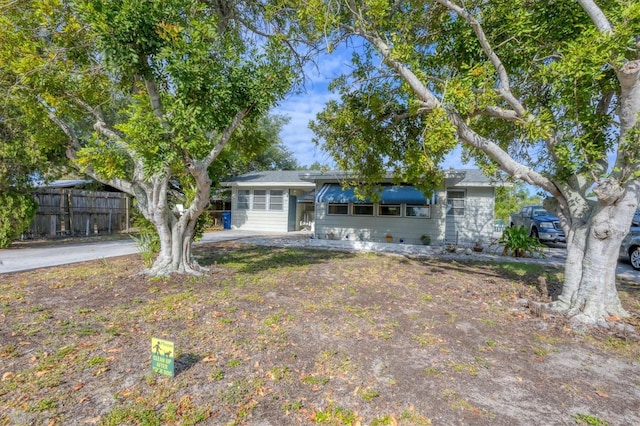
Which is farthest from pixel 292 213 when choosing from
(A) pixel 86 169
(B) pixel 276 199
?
(A) pixel 86 169

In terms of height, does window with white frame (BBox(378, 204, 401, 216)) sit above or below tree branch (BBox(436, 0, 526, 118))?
below

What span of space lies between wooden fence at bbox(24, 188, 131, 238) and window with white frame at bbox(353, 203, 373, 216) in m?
12.2

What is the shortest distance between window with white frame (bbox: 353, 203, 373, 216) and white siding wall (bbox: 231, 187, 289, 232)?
211 inches

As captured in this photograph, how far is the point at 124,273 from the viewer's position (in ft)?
23.0

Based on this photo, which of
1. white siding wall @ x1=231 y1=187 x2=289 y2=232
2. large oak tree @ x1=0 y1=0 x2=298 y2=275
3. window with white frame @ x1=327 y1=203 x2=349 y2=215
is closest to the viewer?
large oak tree @ x1=0 y1=0 x2=298 y2=275

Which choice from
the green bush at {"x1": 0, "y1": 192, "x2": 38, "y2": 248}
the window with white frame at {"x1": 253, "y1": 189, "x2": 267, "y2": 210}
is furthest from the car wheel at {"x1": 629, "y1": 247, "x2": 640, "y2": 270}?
the green bush at {"x1": 0, "y1": 192, "x2": 38, "y2": 248}

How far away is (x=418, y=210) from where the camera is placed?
13.2 m

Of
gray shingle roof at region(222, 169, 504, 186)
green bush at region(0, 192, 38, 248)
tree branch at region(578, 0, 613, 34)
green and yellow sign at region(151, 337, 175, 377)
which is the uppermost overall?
tree branch at region(578, 0, 613, 34)

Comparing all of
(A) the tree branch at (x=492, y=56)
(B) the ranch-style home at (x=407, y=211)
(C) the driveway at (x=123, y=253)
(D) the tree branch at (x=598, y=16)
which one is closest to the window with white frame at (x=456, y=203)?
(B) the ranch-style home at (x=407, y=211)

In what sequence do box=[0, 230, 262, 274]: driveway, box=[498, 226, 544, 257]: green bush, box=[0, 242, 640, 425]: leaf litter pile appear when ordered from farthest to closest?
box=[498, 226, 544, 257]: green bush < box=[0, 230, 262, 274]: driveway < box=[0, 242, 640, 425]: leaf litter pile

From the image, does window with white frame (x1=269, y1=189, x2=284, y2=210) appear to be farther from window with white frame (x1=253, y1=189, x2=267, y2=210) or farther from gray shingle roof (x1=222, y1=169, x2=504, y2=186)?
gray shingle roof (x1=222, y1=169, x2=504, y2=186)

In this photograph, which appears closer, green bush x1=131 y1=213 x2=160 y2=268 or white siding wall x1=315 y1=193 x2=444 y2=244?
green bush x1=131 y1=213 x2=160 y2=268

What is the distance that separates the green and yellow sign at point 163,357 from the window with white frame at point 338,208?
11811 millimetres

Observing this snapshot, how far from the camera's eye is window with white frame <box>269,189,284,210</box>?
1841cm
